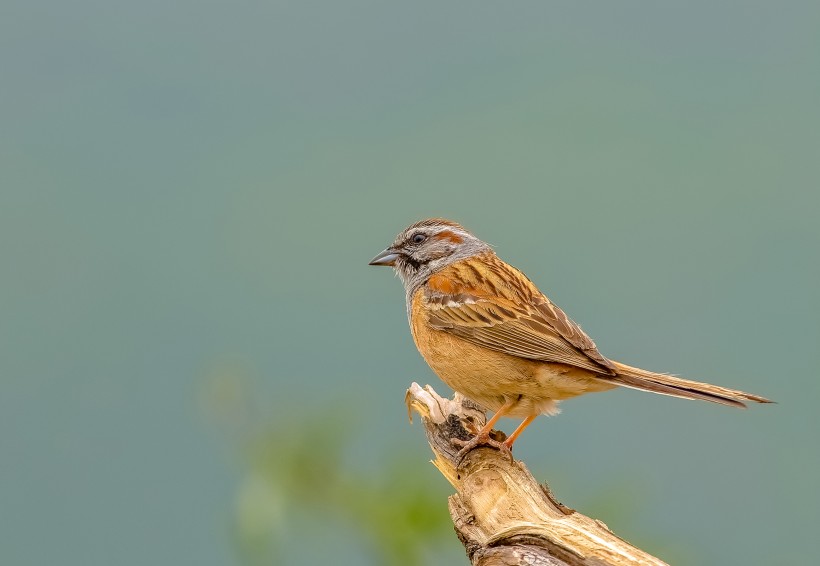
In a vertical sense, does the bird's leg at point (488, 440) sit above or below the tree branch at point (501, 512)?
above

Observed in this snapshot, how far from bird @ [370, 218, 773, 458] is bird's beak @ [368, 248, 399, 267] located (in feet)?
0.14

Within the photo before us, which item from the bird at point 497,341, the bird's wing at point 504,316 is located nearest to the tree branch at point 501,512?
the bird at point 497,341

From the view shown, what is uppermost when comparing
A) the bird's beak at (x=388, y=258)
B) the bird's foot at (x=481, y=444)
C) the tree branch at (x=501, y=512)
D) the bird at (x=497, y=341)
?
the bird's beak at (x=388, y=258)

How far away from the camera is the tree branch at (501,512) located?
5.46 meters

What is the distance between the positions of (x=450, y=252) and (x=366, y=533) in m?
2.03

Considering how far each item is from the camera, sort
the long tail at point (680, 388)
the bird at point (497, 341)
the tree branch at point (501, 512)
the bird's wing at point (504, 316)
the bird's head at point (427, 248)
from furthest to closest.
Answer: the bird's head at point (427, 248) → the bird's wing at point (504, 316) → the bird at point (497, 341) → the long tail at point (680, 388) → the tree branch at point (501, 512)

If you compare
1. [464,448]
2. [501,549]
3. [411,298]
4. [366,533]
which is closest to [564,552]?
[501,549]

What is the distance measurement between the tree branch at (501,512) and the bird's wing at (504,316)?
65cm

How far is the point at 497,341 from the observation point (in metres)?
6.71

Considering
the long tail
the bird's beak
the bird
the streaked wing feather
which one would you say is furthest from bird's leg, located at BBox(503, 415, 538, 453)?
the bird's beak

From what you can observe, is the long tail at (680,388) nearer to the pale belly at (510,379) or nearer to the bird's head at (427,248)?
the pale belly at (510,379)

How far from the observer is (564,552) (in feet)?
18.0

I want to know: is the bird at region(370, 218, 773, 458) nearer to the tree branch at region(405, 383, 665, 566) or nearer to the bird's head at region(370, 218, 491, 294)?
the bird's head at region(370, 218, 491, 294)

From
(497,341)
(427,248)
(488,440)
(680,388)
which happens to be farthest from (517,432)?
(427,248)
